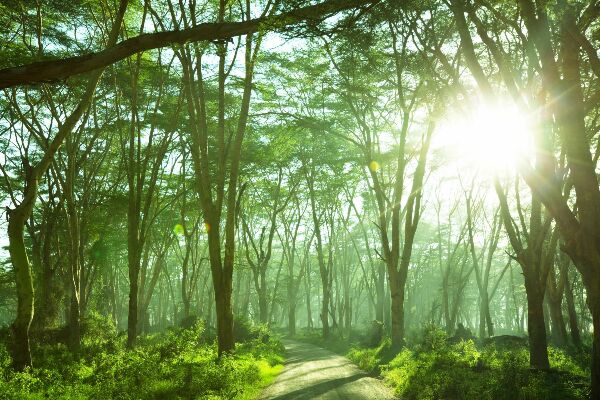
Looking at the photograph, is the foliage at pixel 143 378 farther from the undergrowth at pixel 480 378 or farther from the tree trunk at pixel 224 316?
the undergrowth at pixel 480 378

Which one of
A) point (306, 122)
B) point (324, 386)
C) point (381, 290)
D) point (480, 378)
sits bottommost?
point (324, 386)

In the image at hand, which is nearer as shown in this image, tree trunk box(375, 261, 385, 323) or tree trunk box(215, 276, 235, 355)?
tree trunk box(215, 276, 235, 355)

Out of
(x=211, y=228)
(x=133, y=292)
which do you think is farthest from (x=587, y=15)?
(x=133, y=292)

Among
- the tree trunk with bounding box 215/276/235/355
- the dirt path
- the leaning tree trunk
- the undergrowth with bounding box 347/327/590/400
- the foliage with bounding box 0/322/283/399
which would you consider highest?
the leaning tree trunk

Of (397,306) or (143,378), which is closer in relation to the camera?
(143,378)

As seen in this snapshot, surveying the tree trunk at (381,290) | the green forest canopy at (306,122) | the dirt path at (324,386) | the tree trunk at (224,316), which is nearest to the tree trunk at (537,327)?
the green forest canopy at (306,122)

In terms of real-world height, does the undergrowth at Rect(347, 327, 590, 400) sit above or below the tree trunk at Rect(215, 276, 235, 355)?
below

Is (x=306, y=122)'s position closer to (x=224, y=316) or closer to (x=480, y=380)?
(x=224, y=316)

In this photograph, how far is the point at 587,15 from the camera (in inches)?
420

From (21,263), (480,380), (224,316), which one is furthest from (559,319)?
(21,263)

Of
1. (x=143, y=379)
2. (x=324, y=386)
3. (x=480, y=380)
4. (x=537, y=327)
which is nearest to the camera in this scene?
(x=143, y=379)

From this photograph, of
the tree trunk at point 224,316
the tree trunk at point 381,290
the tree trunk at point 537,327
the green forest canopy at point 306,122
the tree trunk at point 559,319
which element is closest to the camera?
the green forest canopy at point 306,122

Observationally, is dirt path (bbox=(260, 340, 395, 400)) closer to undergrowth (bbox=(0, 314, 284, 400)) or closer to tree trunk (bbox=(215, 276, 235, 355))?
undergrowth (bbox=(0, 314, 284, 400))

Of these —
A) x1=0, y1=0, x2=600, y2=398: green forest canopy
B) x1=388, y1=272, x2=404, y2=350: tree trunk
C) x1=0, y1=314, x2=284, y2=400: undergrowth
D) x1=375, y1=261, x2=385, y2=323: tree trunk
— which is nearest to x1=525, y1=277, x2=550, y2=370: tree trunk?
x1=0, y1=0, x2=600, y2=398: green forest canopy
